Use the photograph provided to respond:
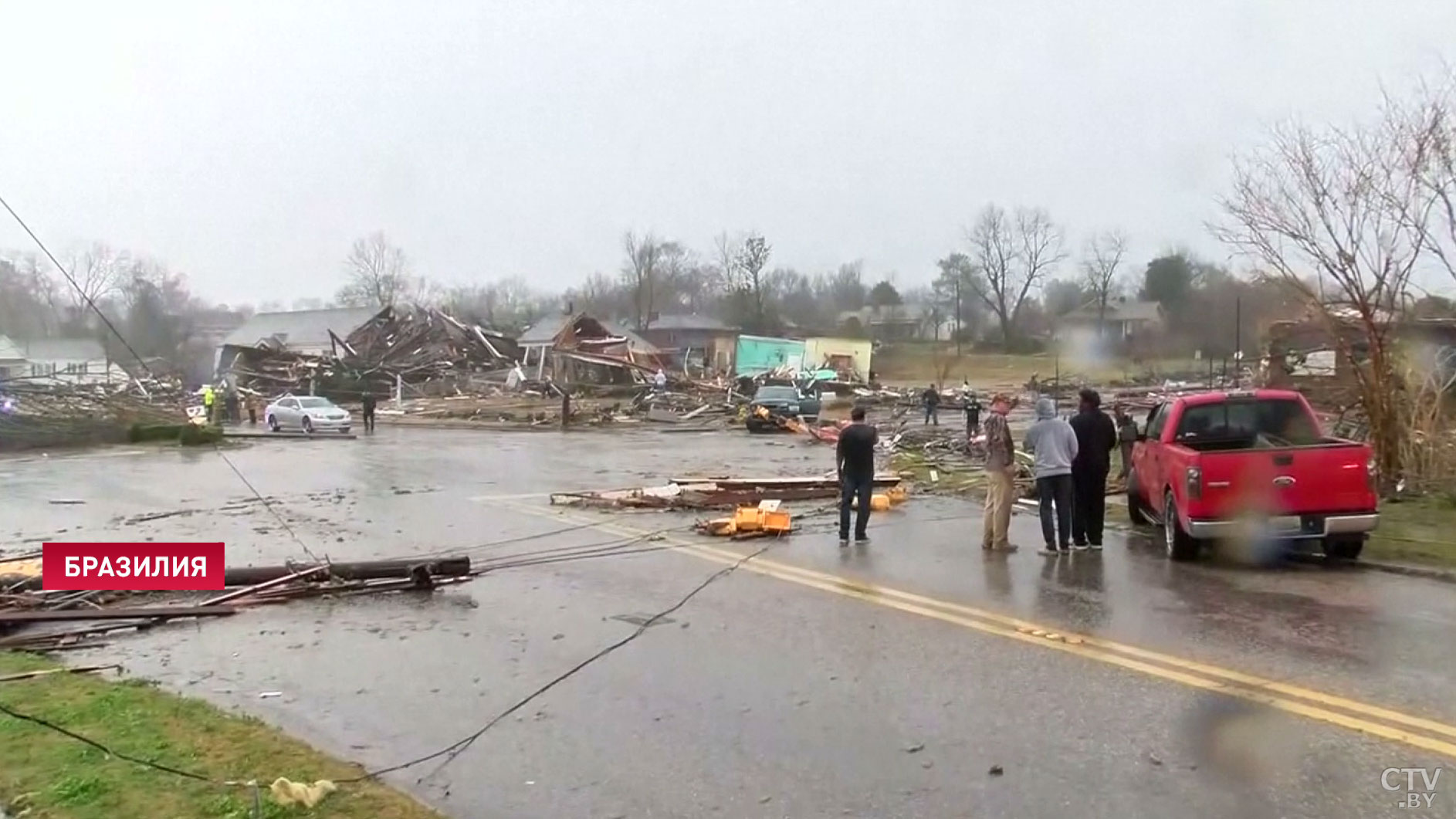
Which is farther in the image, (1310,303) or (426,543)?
(1310,303)

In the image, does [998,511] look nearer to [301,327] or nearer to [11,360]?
[11,360]

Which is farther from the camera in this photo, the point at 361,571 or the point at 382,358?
the point at 382,358

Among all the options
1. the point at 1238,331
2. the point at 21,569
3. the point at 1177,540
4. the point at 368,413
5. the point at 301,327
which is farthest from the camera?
the point at 301,327

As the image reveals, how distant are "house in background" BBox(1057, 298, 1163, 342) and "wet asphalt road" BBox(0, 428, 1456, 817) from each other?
14519 mm

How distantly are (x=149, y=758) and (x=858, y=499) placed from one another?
854cm

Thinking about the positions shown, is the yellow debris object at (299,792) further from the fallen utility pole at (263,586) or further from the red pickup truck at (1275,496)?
the red pickup truck at (1275,496)

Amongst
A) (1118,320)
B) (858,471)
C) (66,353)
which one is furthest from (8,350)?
(858,471)

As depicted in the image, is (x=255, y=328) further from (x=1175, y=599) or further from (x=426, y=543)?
(x=1175, y=599)

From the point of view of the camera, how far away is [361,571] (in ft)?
33.8

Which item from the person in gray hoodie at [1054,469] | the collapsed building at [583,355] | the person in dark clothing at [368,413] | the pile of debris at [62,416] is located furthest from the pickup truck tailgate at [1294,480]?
the collapsed building at [583,355]

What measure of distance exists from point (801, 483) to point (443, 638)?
983cm

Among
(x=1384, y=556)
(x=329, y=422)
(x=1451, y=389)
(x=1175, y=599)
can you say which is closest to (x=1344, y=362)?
(x=1451, y=389)

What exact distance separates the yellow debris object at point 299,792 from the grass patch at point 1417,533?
9.71 metres

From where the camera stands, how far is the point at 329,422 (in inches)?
1507
